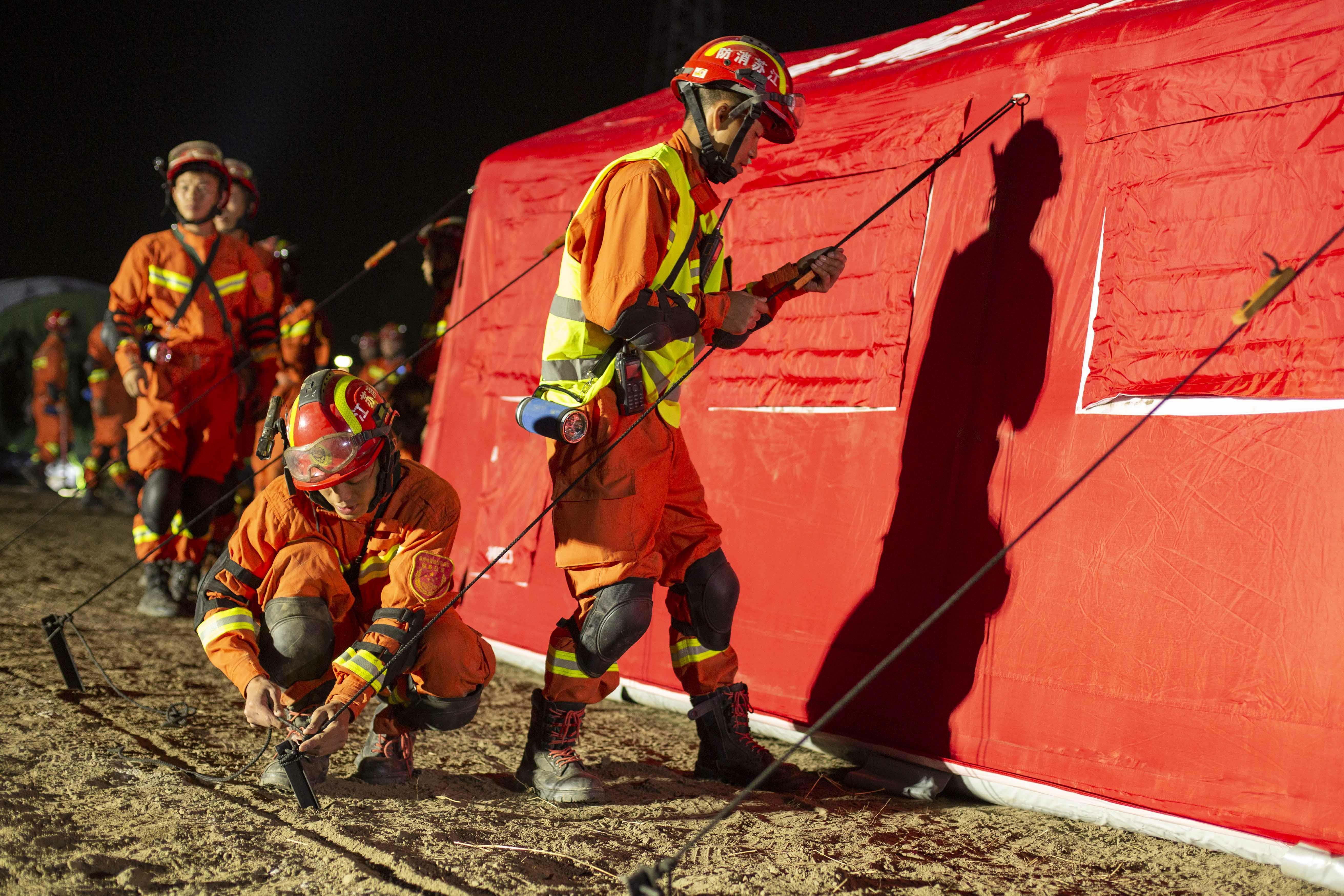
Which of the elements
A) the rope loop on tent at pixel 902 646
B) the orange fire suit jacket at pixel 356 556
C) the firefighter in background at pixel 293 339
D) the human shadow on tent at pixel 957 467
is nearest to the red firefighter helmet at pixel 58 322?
the firefighter in background at pixel 293 339

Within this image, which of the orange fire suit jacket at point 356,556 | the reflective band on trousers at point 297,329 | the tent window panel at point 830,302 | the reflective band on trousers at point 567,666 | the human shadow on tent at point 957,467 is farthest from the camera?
the reflective band on trousers at point 297,329

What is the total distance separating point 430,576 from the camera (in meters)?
2.52

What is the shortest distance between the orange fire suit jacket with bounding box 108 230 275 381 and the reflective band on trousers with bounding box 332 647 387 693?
2.82 metres

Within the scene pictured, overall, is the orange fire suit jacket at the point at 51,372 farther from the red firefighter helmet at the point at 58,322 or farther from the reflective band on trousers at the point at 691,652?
the reflective band on trousers at the point at 691,652

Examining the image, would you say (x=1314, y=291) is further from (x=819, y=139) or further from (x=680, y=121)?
(x=680, y=121)

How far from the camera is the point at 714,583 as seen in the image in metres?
2.77

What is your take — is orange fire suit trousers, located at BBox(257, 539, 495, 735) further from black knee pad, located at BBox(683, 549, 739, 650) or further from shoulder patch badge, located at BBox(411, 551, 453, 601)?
black knee pad, located at BBox(683, 549, 739, 650)

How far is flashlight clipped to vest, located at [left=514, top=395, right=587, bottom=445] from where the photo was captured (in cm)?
250


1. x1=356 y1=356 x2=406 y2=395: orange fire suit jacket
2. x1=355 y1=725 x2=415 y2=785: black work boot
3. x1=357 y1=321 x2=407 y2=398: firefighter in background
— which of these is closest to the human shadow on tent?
x1=355 y1=725 x2=415 y2=785: black work boot

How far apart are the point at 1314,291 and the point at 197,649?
153 inches

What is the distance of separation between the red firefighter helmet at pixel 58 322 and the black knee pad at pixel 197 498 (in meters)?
7.18

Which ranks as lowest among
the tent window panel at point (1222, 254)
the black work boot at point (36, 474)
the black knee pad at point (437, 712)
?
the black work boot at point (36, 474)

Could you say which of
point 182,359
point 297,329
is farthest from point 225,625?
point 297,329

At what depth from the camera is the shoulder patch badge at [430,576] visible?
250 cm
